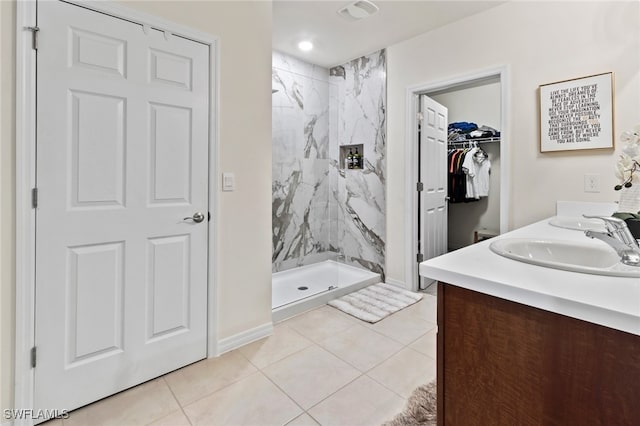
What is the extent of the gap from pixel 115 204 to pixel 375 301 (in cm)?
221

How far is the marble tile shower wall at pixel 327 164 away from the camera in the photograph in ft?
11.5

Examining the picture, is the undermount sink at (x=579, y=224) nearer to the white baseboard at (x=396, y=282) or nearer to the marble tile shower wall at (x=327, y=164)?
the white baseboard at (x=396, y=282)

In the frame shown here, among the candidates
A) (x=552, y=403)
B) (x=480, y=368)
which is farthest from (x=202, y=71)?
(x=552, y=403)

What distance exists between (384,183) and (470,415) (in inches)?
108

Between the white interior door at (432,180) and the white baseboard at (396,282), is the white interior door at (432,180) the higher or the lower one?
the higher one

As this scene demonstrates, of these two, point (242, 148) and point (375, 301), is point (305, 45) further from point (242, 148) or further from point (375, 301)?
point (375, 301)

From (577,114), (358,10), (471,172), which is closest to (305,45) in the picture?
(358,10)

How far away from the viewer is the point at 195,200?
75.5 inches

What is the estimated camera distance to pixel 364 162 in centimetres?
367

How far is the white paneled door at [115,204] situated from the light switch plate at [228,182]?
119 millimetres

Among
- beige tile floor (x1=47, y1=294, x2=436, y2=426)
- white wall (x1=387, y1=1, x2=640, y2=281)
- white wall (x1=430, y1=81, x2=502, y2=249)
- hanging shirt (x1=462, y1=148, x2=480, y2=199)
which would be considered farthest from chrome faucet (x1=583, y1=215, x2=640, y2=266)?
white wall (x1=430, y1=81, x2=502, y2=249)

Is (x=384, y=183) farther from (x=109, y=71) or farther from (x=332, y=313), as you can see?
(x=109, y=71)

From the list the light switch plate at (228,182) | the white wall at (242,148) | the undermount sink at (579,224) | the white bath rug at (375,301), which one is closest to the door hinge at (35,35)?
the white wall at (242,148)

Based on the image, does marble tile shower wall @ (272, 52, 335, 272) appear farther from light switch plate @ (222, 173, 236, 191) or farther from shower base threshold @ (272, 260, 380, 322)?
light switch plate @ (222, 173, 236, 191)
